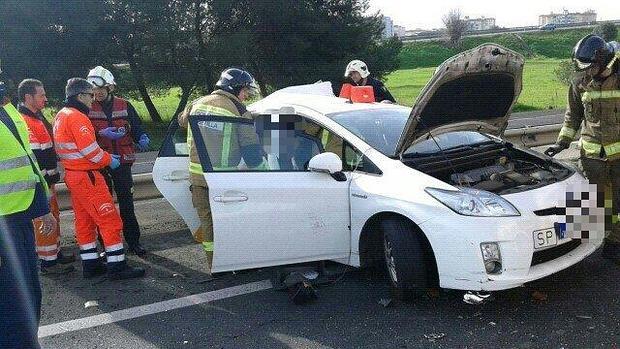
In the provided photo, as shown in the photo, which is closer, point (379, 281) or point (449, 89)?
point (449, 89)

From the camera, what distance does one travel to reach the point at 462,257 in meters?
3.49

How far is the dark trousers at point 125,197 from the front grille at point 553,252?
3745mm

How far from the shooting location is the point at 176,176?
4953 mm

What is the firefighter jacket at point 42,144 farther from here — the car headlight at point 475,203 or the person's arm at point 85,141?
the car headlight at point 475,203

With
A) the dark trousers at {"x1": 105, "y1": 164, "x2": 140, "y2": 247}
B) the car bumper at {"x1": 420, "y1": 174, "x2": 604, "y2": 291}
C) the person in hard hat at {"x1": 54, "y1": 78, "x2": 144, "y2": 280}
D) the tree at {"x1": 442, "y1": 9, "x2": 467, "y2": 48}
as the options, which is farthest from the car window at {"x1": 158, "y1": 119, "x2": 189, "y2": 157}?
the tree at {"x1": 442, "y1": 9, "x2": 467, "y2": 48}

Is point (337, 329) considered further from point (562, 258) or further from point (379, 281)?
point (562, 258)

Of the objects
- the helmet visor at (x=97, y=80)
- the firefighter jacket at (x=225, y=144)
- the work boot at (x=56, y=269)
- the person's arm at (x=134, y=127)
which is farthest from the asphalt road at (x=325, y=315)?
the helmet visor at (x=97, y=80)

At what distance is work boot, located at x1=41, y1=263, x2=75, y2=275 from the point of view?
5.13m

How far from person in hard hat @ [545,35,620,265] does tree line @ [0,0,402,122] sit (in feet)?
50.2

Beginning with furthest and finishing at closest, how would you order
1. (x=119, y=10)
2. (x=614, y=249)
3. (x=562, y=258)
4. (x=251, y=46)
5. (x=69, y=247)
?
(x=251, y=46)
(x=119, y=10)
(x=69, y=247)
(x=614, y=249)
(x=562, y=258)

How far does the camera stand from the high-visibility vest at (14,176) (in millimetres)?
2963

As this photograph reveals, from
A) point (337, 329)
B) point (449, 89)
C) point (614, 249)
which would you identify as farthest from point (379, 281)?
point (614, 249)

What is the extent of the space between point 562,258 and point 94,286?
369 cm

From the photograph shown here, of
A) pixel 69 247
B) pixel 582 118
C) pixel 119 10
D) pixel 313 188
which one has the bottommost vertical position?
pixel 69 247
